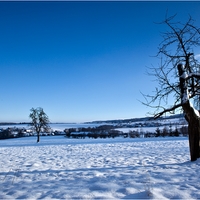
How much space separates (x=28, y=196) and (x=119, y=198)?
1802 mm

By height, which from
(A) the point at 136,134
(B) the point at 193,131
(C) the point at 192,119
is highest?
(C) the point at 192,119

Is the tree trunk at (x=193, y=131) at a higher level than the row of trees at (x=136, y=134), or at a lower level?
higher

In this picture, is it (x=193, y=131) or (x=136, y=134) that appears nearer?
(x=193, y=131)

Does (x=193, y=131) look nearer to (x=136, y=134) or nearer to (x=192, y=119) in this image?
(x=192, y=119)

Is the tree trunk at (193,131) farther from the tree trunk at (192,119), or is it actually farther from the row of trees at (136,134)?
the row of trees at (136,134)

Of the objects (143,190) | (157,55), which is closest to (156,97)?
(157,55)

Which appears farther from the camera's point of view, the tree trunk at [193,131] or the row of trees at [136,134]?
the row of trees at [136,134]

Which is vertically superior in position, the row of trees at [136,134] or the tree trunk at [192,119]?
the tree trunk at [192,119]

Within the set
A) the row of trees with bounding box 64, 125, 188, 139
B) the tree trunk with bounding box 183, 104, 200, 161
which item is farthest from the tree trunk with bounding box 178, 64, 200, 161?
the row of trees with bounding box 64, 125, 188, 139

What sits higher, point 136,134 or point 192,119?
point 192,119

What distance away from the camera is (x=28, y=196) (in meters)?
3.21

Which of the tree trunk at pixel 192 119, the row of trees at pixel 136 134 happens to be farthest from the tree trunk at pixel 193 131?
the row of trees at pixel 136 134

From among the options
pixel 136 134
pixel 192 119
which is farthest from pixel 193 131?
pixel 136 134

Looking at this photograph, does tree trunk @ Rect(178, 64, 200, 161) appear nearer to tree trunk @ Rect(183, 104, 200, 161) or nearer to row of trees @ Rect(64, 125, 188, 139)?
tree trunk @ Rect(183, 104, 200, 161)
